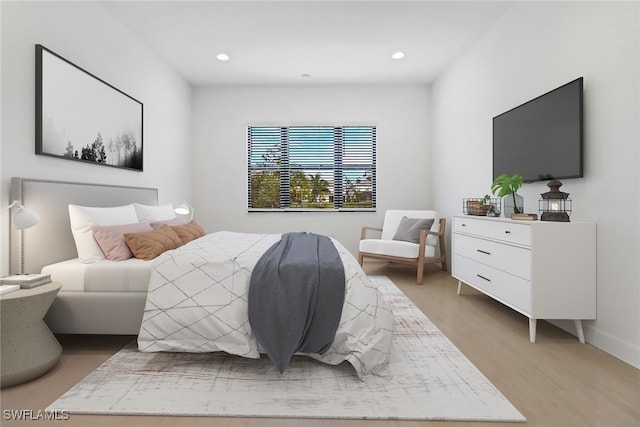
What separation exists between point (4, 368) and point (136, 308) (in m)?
0.65

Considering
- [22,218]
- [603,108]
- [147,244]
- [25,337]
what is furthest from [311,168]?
[25,337]

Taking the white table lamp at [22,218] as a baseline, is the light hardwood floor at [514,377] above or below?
below

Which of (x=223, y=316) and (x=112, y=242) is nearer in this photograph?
(x=223, y=316)

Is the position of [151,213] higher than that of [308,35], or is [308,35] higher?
[308,35]

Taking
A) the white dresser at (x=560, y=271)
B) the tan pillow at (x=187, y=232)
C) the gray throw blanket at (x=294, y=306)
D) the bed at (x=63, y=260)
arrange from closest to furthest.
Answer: the gray throw blanket at (x=294, y=306) → the bed at (x=63, y=260) → the white dresser at (x=560, y=271) → the tan pillow at (x=187, y=232)

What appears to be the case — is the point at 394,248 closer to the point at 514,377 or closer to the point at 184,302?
the point at 514,377

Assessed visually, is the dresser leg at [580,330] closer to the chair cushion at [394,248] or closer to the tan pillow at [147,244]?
the chair cushion at [394,248]

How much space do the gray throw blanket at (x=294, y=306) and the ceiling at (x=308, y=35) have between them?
259 cm

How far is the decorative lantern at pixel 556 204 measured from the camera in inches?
94.3

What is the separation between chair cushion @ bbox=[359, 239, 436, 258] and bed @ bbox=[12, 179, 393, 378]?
2084mm

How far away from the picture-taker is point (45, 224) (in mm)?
2445

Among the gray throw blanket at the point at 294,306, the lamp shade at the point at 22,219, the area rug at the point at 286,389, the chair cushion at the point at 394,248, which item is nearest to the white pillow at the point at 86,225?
the lamp shade at the point at 22,219

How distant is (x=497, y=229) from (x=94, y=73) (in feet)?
12.3

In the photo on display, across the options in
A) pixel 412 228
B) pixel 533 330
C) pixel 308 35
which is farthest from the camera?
pixel 412 228
